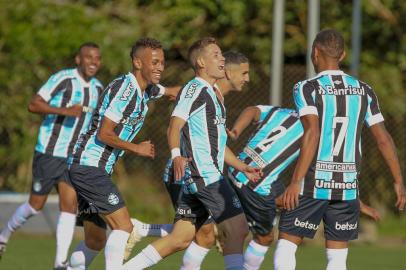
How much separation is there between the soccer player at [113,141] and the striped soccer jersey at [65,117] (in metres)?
2.67

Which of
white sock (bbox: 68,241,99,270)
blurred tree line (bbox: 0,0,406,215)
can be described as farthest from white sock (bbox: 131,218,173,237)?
blurred tree line (bbox: 0,0,406,215)

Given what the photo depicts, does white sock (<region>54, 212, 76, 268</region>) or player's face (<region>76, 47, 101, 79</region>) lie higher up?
player's face (<region>76, 47, 101, 79</region>)

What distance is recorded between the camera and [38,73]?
49.3ft

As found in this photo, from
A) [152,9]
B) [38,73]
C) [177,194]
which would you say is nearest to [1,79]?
[38,73]

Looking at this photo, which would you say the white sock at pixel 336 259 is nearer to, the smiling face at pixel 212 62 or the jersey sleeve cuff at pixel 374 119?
the jersey sleeve cuff at pixel 374 119

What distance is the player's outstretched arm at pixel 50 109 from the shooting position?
10.2m

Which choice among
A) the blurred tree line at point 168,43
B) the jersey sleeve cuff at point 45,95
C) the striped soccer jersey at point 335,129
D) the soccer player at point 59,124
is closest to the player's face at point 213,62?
the striped soccer jersey at point 335,129

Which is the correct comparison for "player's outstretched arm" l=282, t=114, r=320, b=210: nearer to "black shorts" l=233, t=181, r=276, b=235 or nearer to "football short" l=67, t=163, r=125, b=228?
"football short" l=67, t=163, r=125, b=228

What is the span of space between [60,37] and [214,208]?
25.6 feet

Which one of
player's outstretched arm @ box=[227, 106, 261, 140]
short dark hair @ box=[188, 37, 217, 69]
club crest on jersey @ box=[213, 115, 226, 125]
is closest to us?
club crest on jersey @ box=[213, 115, 226, 125]

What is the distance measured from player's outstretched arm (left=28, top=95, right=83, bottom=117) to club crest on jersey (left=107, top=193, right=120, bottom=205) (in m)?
2.27

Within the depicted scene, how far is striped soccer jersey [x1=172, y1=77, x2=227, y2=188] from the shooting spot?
26.3 ft

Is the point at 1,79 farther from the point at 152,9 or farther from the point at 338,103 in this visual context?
the point at 338,103

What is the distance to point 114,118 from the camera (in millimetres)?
7996
